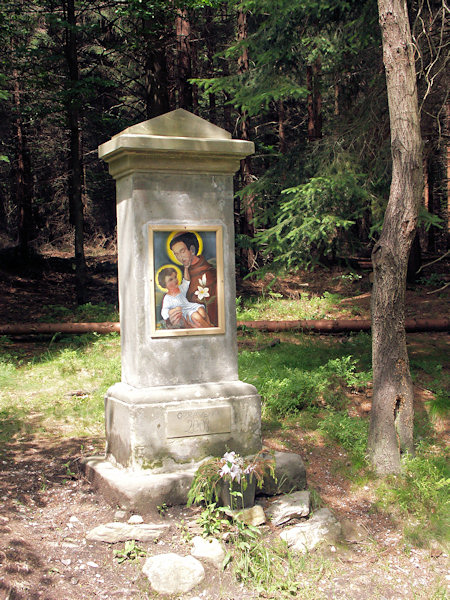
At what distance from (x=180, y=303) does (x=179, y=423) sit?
1.00 metres

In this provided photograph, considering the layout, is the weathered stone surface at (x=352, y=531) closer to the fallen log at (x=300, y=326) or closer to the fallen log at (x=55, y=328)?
the fallen log at (x=300, y=326)

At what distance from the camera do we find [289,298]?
52.9 feet

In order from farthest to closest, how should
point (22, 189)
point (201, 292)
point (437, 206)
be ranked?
point (437, 206), point (22, 189), point (201, 292)

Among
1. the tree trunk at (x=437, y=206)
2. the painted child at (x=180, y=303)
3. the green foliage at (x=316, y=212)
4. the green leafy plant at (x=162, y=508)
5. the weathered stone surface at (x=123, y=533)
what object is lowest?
the weathered stone surface at (x=123, y=533)

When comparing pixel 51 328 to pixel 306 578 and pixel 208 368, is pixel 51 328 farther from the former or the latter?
pixel 306 578

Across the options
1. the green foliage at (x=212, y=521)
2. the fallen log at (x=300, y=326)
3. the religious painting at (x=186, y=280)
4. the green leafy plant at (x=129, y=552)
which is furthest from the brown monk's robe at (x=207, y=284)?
the fallen log at (x=300, y=326)

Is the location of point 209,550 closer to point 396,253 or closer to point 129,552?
point 129,552

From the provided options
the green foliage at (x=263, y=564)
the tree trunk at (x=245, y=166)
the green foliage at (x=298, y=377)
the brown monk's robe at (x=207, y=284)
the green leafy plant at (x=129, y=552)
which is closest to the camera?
the green foliage at (x=263, y=564)

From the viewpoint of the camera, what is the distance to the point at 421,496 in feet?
17.5

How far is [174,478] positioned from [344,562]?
1.41m

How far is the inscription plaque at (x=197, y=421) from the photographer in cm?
500

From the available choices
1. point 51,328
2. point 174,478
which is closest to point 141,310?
point 174,478

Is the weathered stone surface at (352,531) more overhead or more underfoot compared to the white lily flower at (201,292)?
more underfoot

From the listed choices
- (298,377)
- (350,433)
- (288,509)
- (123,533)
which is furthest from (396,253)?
(123,533)
